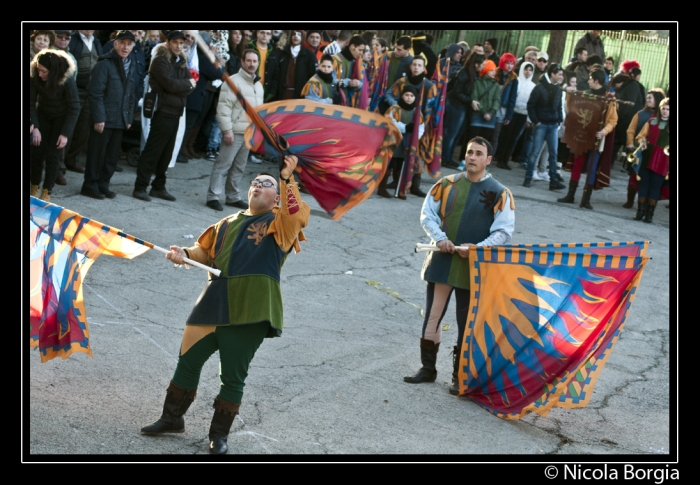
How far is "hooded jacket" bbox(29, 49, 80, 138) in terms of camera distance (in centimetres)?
976

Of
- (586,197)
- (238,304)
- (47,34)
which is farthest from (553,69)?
(238,304)

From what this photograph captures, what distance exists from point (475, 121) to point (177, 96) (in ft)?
23.1

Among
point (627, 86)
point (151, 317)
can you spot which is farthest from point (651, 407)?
point (627, 86)

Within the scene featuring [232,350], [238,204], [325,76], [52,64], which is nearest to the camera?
[232,350]

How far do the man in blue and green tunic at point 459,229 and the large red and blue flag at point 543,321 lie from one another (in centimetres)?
17

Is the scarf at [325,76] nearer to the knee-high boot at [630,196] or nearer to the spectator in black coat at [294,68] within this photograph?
the spectator in black coat at [294,68]

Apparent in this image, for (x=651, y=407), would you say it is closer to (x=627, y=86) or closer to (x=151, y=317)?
(x=151, y=317)

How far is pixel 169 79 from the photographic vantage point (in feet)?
35.2

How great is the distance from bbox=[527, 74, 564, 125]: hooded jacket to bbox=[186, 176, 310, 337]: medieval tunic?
1123cm

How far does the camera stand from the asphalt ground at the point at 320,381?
5539mm

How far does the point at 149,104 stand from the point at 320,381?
18.4 feet

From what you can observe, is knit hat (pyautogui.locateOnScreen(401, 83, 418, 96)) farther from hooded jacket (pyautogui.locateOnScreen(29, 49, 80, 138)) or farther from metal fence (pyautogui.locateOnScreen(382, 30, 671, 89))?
metal fence (pyautogui.locateOnScreen(382, 30, 671, 89))

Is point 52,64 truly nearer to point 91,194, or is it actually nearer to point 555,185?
point 91,194

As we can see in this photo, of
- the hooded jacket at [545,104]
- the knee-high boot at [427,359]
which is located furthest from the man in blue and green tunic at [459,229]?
the hooded jacket at [545,104]
